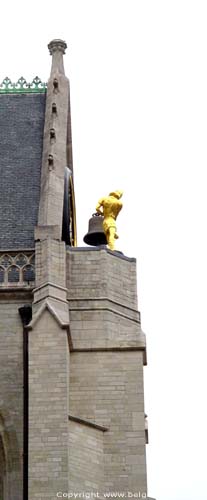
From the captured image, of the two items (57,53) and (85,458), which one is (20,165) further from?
(85,458)

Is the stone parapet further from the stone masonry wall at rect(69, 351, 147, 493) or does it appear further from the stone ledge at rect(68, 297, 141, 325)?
the stone masonry wall at rect(69, 351, 147, 493)

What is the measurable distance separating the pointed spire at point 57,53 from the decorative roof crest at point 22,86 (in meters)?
0.85

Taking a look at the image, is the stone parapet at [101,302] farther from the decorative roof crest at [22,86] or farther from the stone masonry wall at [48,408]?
the decorative roof crest at [22,86]

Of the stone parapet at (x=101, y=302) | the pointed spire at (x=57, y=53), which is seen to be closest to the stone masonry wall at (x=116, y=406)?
the stone parapet at (x=101, y=302)

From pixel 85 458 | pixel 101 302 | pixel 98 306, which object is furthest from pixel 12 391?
pixel 101 302

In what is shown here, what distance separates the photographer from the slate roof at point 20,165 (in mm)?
33469

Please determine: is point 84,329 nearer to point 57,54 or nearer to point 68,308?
point 68,308

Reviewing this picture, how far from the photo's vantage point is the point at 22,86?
38938 millimetres

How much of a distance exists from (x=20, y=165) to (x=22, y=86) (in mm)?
4072

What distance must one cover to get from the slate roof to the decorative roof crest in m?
0.14

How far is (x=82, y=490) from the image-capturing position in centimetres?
2927

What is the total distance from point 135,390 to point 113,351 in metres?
1.08

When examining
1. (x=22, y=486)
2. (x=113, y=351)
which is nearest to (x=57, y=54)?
(x=113, y=351)

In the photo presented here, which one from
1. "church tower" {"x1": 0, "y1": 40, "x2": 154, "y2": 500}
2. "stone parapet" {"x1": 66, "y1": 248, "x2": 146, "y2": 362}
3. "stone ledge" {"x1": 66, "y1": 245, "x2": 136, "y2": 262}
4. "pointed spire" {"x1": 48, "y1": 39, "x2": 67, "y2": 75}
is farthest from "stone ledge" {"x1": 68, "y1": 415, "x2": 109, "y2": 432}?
"pointed spire" {"x1": 48, "y1": 39, "x2": 67, "y2": 75}
